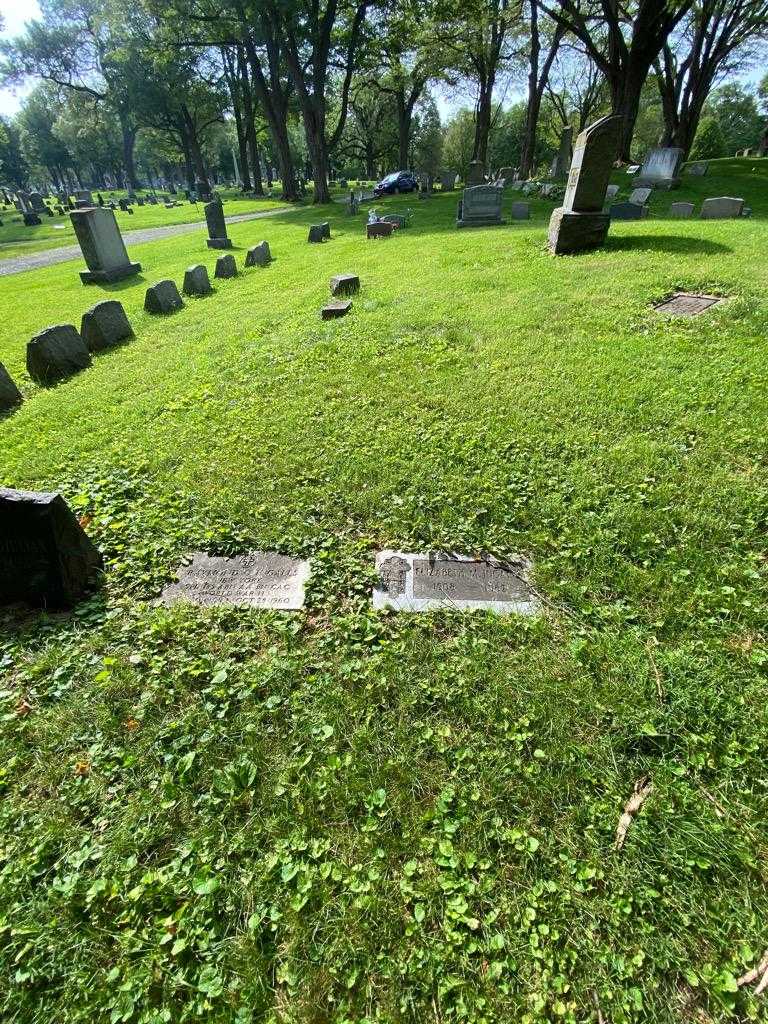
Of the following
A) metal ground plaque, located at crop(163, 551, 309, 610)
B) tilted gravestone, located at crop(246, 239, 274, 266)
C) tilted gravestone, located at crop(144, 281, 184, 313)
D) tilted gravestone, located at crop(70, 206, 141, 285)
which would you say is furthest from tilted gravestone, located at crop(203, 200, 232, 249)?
metal ground plaque, located at crop(163, 551, 309, 610)

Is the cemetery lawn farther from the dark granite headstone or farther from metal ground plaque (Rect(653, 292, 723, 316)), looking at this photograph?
the dark granite headstone

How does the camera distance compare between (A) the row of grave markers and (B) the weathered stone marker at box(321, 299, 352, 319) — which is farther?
(B) the weathered stone marker at box(321, 299, 352, 319)

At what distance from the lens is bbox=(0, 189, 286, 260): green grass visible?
835 inches

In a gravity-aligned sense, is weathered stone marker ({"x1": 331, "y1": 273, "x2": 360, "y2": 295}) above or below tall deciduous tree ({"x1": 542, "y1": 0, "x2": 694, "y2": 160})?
below

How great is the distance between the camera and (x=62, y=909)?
6.08 ft

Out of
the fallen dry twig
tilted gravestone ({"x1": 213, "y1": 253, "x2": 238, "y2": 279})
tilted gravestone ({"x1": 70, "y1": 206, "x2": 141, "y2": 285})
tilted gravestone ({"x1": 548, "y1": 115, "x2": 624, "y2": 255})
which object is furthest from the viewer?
tilted gravestone ({"x1": 213, "y1": 253, "x2": 238, "y2": 279})

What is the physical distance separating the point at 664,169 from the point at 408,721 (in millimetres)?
22117

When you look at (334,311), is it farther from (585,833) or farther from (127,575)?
(585,833)

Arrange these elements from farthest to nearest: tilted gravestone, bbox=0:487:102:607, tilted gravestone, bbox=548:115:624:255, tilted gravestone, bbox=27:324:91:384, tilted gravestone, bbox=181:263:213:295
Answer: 1. tilted gravestone, bbox=181:263:213:295
2. tilted gravestone, bbox=548:115:624:255
3. tilted gravestone, bbox=27:324:91:384
4. tilted gravestone, bbox=0:487:102:607

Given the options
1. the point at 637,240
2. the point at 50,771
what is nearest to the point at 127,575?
the point at 50,771

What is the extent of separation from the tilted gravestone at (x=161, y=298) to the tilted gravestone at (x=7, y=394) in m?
3.90

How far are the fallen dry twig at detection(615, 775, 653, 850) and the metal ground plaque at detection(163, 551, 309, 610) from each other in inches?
77.2

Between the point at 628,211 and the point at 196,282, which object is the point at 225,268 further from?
the point at 628,211

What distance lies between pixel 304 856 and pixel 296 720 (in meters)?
0.58
